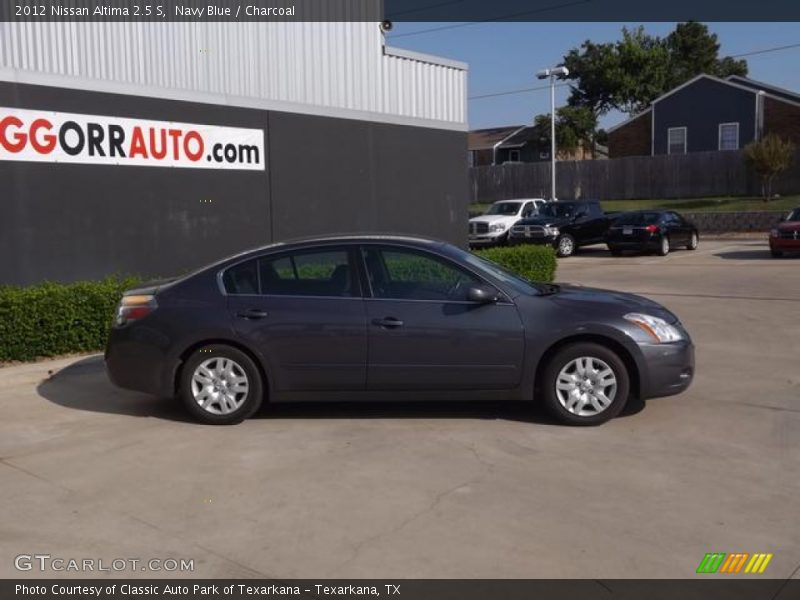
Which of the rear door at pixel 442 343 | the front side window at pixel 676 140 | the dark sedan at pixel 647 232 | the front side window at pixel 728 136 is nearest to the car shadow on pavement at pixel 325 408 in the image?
the rear door at pixel 442 343

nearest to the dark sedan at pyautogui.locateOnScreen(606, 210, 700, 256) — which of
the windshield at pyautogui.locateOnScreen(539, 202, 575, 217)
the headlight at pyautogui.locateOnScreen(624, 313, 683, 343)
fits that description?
the windshield at pyautogui.locateOnScreen(539, 202, 575, 217)

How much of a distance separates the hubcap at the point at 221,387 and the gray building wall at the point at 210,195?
4.67m

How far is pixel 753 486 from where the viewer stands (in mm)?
5262

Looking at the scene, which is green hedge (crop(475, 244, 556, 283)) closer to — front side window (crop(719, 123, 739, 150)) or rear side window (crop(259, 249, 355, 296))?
rear side window (crop(259, 249, 355, 296))

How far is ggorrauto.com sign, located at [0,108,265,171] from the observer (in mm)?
10172

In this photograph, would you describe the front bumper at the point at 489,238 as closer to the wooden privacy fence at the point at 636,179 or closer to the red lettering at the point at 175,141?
the wooden privacy fence at the point at 636,179

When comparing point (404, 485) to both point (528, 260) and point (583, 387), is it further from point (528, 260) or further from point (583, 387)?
point (528, 260)

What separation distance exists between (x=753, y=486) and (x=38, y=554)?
13.5 feet

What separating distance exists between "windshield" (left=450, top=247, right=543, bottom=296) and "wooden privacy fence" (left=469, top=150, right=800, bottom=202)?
3265cm

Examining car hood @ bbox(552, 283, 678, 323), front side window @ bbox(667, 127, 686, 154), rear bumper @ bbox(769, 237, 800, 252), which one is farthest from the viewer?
front side window @ bbox(667, 127, 686, 154)

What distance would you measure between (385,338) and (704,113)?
40.7m

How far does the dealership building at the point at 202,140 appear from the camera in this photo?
408 inches
